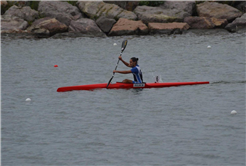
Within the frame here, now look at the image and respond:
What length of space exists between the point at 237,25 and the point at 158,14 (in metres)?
8.08

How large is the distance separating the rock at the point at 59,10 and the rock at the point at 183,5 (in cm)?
941

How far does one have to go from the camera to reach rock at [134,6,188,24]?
1896 inches

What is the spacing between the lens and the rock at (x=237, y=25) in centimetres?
4769

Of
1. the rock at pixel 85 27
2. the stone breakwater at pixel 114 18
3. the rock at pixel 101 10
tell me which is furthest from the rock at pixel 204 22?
the rock at pixel 85 27

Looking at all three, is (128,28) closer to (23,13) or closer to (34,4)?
(23,13)

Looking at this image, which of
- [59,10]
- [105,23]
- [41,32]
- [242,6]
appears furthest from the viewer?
[242,6]

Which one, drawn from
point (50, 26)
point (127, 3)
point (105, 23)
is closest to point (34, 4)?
point (50, 26)

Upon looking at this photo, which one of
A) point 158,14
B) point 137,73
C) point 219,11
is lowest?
point 158,14

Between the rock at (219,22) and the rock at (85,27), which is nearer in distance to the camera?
the rock at (85,27)

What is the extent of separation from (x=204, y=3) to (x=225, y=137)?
3884cm

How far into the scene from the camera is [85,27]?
47438 mm

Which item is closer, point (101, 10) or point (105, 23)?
point (105, 23)

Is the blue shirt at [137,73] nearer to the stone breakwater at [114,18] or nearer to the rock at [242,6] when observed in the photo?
the stone breakwater at [114,18]

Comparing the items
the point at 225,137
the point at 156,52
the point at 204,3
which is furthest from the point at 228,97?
the point at 204,3
